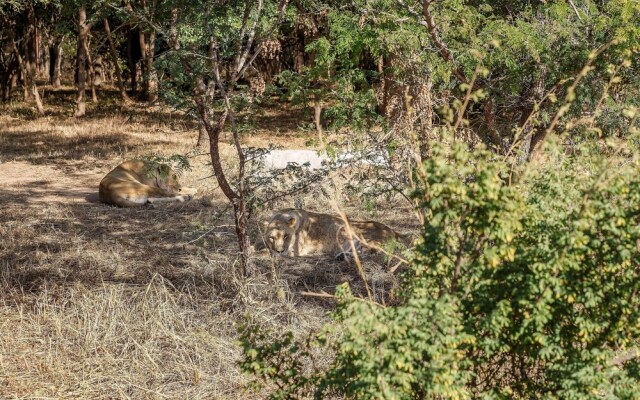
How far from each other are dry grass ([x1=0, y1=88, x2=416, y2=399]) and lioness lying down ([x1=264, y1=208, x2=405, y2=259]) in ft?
0.98

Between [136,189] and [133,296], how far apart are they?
506cm

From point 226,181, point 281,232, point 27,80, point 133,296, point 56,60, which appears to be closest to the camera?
point 226,181

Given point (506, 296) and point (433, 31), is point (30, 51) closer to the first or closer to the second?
point (433, 31)

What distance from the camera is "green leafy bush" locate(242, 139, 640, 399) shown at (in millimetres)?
3436

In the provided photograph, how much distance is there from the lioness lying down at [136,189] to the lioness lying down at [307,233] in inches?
101

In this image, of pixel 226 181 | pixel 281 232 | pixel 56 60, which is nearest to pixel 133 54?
pixel 56 60

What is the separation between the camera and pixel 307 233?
9.81m

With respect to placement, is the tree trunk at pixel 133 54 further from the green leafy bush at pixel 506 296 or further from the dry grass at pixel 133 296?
the green leafy bush at pixel 506 296

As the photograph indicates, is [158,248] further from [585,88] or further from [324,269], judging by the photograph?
[585,88]

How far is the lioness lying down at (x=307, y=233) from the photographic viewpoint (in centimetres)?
956

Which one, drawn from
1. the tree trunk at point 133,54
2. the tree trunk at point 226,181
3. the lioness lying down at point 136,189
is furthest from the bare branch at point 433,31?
the tree trunk at point 133,54

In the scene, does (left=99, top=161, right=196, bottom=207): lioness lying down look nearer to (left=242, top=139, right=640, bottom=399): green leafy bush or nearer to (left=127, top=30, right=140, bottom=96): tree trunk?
(left=242, top=139, right=640, bottom=399): green leafy bush

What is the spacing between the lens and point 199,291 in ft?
26.6

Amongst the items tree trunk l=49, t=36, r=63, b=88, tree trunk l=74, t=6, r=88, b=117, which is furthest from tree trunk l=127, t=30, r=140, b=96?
tree trunk l=74, t=6, r=88, b=117
